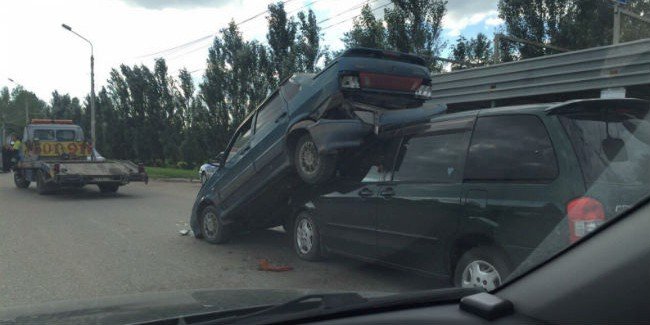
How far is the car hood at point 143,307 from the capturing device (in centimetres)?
247

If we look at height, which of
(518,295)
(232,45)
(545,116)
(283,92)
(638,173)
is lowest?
(518,295)

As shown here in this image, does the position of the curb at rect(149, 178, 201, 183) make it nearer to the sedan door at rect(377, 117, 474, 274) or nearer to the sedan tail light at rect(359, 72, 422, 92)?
the sedan tail light at rect(359, 72, 422, 92)

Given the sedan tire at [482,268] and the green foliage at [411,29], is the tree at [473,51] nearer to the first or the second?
the green foliage at [411,29]

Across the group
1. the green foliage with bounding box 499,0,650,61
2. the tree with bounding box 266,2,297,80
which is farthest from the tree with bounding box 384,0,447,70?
the tree with bounding box 266,2,297,80

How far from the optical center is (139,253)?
7.55m

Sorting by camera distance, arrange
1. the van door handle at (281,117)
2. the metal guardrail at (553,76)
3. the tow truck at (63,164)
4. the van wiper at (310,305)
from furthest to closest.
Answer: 1. the tow truck at (63,164)
2. the metal guardrail at (553,76)
3. the van door handle at (281,117)
4. the van wiper at (310,305)

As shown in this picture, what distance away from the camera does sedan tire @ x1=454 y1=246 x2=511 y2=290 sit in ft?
13.7

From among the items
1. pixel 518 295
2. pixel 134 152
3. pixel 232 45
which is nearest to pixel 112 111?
pixel 134 152

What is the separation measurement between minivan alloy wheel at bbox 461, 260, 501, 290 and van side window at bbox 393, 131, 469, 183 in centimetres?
72

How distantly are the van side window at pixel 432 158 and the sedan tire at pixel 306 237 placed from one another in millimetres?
1626

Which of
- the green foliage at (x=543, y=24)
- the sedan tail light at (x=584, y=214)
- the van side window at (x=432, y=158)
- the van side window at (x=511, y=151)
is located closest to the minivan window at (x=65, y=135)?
the green foliage at (x=543, y=24)

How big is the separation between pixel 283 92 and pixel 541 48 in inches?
525

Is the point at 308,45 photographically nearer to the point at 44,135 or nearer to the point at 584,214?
the point at 44,135

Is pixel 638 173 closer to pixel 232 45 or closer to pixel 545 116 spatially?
pixel 545 116
